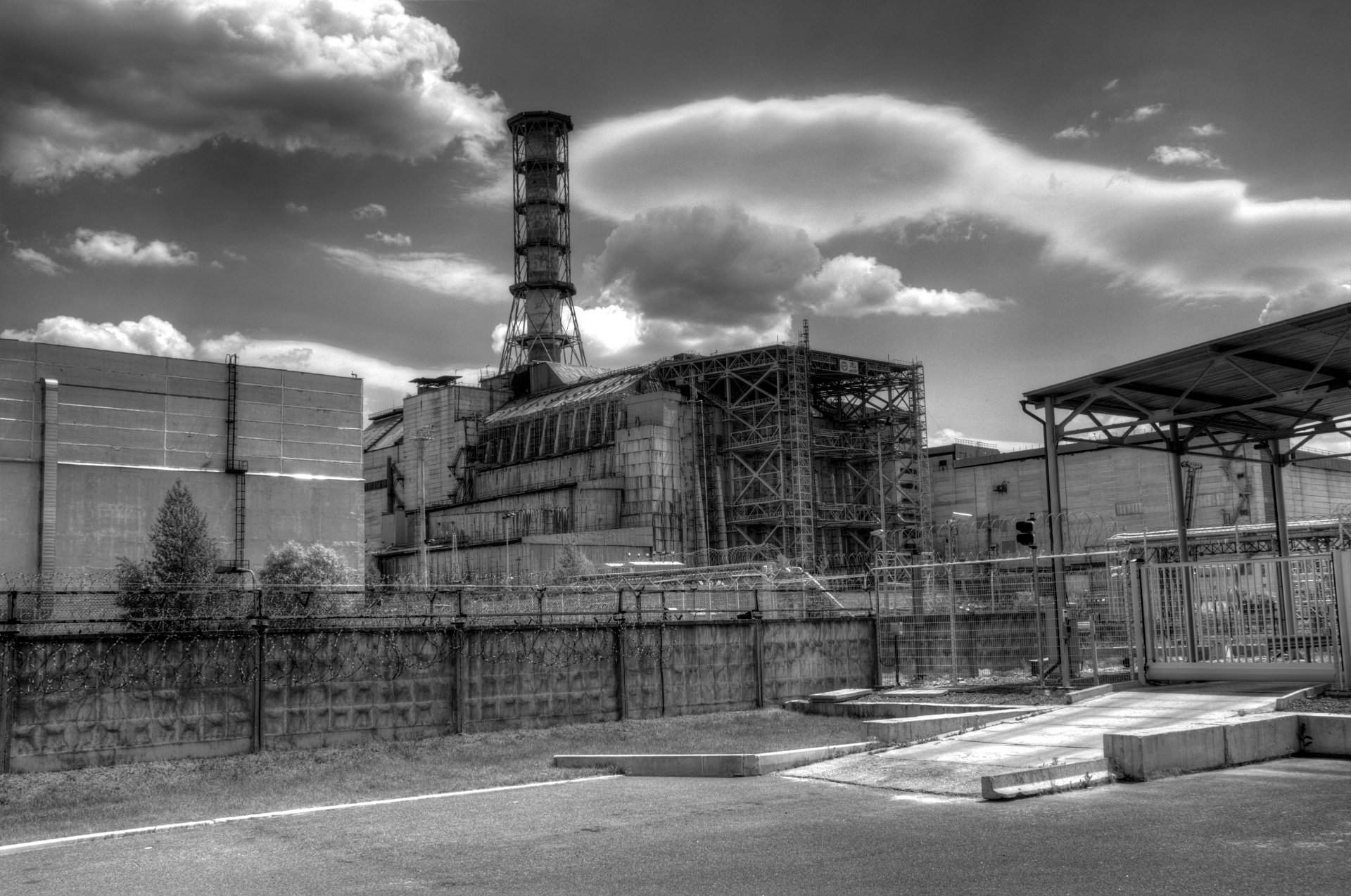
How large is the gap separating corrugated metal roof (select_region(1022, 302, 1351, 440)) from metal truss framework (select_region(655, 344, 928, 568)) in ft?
174

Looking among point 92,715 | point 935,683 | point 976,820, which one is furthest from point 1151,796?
point 92,715

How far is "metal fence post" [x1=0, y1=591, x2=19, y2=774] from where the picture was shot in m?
17.7

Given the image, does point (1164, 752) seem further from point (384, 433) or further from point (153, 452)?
point (384, 433)

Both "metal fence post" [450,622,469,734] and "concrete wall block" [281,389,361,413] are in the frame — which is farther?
"concrete wall block" [281,389,361,413]

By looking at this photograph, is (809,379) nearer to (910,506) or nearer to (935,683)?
(910,506)

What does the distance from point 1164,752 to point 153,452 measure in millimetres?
64418

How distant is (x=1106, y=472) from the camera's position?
81.1 m

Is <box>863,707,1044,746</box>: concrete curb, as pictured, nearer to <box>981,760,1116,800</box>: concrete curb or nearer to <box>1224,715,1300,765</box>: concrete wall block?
<box>981,760,1116,800</box>: concrete curb

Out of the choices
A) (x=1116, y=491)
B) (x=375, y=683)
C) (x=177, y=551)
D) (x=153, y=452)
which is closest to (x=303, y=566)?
(x=177, y=551)

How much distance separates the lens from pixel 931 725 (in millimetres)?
18250

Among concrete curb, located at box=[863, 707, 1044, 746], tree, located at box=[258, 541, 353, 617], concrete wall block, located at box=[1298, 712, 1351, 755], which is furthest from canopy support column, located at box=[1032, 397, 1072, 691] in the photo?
tree, located at box=[258, 541, 353, 617]

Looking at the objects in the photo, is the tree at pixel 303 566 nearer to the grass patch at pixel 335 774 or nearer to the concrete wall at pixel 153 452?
the concrete wall at pixel 153 452

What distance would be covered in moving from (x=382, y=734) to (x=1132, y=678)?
42.3ft

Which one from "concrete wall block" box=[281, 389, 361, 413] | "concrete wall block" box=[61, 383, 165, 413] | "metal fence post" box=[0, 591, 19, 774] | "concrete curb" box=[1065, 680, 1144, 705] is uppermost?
"concrete wall block" box=[281, 389, 361, 413]
